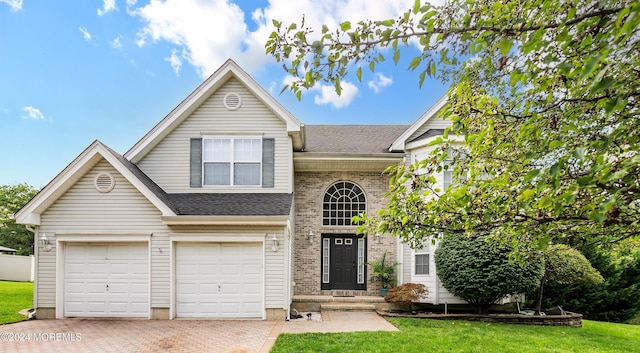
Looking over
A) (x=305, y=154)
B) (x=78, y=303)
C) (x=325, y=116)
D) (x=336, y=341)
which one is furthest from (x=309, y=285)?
(x=325, y=116)

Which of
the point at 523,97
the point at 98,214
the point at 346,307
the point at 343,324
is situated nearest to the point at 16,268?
the point at 98,214

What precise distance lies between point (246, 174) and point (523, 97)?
8877 mm

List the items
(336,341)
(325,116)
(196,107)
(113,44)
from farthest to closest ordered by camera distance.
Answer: (325,116), (113,44), (196,107), (336,341)

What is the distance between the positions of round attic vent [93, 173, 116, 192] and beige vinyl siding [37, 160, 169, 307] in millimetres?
101

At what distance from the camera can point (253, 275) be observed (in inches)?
413

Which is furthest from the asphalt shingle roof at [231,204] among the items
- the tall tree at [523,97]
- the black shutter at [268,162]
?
the tall tree at [523,97]

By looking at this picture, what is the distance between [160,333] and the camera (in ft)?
28.3

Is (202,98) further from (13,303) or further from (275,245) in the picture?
(13,303)

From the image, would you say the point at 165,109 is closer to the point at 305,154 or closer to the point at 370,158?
the point at 305,154

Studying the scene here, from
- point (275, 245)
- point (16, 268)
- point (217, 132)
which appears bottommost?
point (16, 268)

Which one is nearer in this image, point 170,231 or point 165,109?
point 170,231

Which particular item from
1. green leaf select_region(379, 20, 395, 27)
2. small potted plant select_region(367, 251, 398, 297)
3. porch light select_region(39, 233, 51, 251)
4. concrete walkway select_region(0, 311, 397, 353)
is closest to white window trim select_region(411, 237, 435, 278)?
small potted plant select_region(367, 251, 398, 297)

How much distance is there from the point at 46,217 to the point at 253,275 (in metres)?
6.01

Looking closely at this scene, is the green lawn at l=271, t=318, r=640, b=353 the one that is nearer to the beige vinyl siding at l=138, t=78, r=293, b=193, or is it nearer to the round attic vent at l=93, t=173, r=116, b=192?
the beige vinyl siding at l=138, t=78, r=293, b=193
